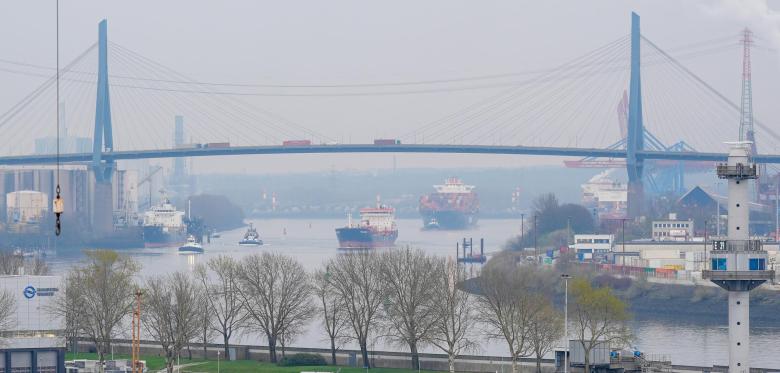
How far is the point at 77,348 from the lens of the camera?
34.6m

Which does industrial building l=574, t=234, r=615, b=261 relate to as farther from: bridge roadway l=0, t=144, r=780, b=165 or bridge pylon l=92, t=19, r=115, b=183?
bridge pylon l=92, t=19, r=115, b=183

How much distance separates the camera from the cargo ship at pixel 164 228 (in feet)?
317

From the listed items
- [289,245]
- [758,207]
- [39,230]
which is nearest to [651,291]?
[758,207]

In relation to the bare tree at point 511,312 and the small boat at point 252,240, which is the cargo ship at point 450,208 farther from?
the bare tree at point 511,312

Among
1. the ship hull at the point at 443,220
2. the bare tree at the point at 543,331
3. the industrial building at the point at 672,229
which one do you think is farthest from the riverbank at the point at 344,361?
the ship hull at the point at 443,220

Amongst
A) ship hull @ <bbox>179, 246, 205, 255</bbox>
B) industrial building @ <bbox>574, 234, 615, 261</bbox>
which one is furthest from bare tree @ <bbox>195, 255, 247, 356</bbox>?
ship hull @ <bbox>179, 246, 205, 255</bbox>

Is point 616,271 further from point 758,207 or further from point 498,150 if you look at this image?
→ point 758,207

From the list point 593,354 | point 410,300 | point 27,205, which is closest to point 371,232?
point 27,205

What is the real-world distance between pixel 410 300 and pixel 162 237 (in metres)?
67.5

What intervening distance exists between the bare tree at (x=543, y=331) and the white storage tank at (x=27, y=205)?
68595mm

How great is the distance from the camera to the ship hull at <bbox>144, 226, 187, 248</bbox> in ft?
316

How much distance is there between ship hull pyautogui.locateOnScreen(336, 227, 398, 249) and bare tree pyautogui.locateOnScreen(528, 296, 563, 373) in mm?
55681

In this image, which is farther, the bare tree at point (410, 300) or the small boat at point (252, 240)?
the small boat at point (252, 240)

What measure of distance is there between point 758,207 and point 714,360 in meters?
48.8
